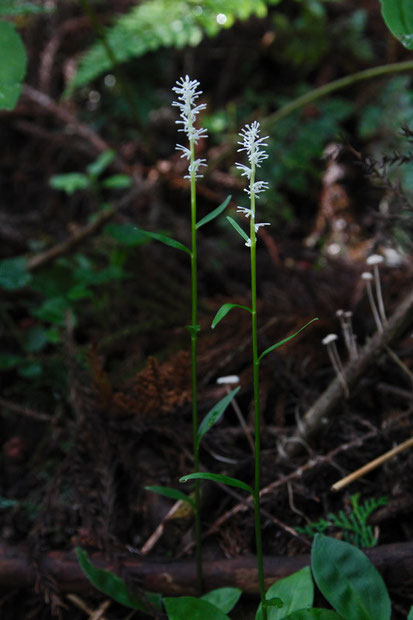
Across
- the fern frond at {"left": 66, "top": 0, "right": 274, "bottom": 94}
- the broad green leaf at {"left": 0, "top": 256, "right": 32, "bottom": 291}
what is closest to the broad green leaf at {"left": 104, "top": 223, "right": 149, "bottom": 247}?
the broad green leaf at {"left": 0, "top": 256, "right": 32, "bottom": 291}

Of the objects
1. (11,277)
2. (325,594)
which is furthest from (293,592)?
(11,277)

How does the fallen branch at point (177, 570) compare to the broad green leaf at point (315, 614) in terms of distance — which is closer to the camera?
the broad green leaf at point (315, 614)

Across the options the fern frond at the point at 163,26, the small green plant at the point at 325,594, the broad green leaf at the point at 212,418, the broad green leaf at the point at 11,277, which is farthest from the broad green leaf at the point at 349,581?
the fern frond at the point at 163,26

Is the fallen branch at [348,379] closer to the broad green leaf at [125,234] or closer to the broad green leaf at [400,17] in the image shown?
the broad green leaf at [400,17]

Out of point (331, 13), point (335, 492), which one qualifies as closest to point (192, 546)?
point (335, 492)

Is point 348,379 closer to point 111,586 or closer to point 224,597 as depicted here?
point 224,597

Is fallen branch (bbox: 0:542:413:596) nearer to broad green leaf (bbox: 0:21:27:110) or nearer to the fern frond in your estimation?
broad green leaf (bbox: 0:21:27:110)
